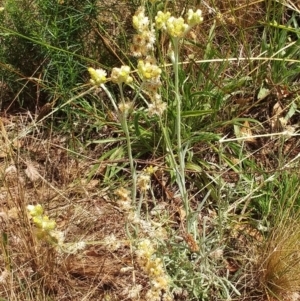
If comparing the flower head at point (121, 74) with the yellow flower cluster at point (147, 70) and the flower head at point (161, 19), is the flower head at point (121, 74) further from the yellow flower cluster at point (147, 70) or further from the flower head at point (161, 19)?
the flower head at point (161, 19)

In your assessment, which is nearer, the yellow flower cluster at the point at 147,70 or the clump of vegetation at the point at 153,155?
the yellow flower cluster at the point at 147,70

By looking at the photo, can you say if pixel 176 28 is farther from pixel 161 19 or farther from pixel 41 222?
pixel 41 222

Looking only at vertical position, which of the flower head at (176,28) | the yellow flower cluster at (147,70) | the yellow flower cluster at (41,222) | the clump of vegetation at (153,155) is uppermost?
the flower head at (176,28)

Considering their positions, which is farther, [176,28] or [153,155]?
[153,155]

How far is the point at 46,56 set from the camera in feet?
7.25

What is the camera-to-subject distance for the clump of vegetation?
1.74 meters

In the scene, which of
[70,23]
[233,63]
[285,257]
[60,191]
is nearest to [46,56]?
[70,23]

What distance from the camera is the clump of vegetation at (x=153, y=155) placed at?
5.69 ft

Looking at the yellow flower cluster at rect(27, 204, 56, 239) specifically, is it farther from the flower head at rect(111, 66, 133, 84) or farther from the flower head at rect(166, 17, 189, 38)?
the flower head at rect(166, 17, 189, 38)

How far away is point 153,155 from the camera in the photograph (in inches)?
85.2

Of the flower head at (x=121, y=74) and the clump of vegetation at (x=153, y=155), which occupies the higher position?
the flower head at (x=121, y=74)

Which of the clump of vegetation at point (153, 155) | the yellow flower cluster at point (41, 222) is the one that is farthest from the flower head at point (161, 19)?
the yellow flower cluster at point (41, 222)

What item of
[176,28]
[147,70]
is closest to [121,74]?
[147,70]

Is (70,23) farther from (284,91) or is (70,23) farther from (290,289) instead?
(290,289)
